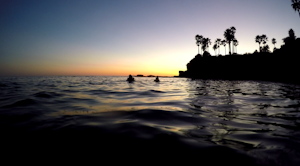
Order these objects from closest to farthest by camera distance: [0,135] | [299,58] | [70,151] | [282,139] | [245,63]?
[70,151] → [282,139] → [0,135] → [299,58] → [245,63]

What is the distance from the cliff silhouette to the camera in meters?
33.6

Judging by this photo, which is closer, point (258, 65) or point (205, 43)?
point (258, 65)

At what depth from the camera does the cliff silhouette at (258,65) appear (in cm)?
3358

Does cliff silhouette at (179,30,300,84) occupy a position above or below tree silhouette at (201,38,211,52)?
below

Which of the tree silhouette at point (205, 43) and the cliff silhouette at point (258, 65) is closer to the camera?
the cliff silhouette at point (258, 65)

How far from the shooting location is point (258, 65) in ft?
151

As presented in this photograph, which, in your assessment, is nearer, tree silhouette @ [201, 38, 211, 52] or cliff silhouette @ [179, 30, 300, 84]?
cliff silhouette @ [179, 30, 300, 84]

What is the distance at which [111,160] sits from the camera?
1.76 metres

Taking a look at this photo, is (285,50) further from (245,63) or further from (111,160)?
(111,160)

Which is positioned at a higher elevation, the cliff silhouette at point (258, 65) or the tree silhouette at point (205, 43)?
the tree silhouette at point (205, 43)

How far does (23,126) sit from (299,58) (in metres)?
49.8

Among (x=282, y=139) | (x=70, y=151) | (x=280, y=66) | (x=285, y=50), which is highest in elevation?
(x=285, y=50)

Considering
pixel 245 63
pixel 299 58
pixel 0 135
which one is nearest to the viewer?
pixel 0 135

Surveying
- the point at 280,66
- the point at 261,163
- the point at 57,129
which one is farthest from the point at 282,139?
the point at 280,66
